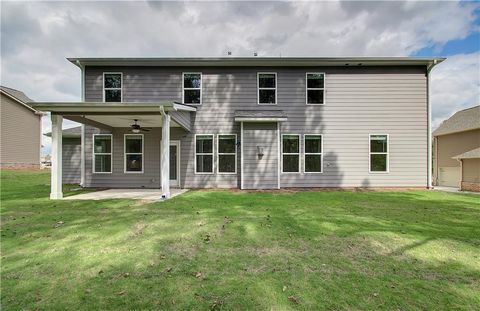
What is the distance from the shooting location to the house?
11086 millimetres

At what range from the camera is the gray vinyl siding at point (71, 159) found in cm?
1226

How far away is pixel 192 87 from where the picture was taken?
1120 cm

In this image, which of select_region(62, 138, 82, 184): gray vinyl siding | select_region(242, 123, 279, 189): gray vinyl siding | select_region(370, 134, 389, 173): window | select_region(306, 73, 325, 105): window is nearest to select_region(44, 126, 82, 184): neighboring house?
select_region(62, 138, 82, 184): gray vinyl siding

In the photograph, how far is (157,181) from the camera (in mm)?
11164

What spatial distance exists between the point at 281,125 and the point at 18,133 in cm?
2006

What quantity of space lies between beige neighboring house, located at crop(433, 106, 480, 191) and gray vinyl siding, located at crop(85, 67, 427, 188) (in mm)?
3487

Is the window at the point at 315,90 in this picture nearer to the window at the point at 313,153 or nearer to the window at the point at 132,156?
the window at the point at 313,153

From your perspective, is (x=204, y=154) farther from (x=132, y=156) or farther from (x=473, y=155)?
(x=473, y=155)

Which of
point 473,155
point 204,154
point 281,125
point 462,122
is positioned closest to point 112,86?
point 204,154

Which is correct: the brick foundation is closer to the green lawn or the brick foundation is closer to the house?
the house

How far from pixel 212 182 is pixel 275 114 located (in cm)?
406

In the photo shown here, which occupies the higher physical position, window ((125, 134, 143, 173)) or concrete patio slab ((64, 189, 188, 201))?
window ((125, 134, 143, 173))

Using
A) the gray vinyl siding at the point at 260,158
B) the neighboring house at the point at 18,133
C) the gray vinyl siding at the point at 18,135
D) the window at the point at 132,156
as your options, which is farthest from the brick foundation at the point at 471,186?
the gray vinyl siding at the point at 18,135

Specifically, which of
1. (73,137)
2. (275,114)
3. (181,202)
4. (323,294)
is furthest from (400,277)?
(73,137)
